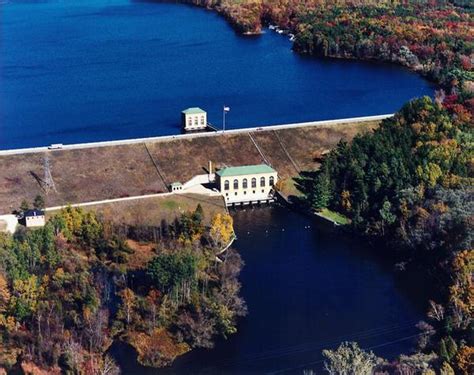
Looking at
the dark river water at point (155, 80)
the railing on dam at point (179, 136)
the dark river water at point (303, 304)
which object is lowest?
the dark river water at point (155, 80)

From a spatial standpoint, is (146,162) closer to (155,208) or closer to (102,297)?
(155,208)

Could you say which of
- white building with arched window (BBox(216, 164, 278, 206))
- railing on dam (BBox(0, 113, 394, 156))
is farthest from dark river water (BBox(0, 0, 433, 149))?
white building with arched window (BBox(216, 164, 278, 206))

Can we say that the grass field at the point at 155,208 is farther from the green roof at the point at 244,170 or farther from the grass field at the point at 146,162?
the green roof at the point at 244,170

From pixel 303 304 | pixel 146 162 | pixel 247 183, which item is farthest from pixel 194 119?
pixel 303 304

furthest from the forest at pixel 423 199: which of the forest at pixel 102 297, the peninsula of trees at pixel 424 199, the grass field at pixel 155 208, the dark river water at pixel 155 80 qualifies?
the dark river water at pixel 155 80

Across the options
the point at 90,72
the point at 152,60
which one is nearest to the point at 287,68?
the point at 152,60

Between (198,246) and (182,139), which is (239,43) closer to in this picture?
(182,139)
